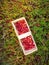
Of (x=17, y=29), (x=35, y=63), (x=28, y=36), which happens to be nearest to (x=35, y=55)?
(x=35, y=63)

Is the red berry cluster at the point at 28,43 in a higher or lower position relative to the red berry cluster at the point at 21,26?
lower

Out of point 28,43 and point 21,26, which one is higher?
point 21,26

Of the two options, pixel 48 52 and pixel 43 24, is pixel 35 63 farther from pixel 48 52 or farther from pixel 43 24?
pixel 43 24

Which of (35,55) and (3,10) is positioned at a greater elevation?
(3,10)

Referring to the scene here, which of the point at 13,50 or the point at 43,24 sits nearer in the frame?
the point at 13,50
